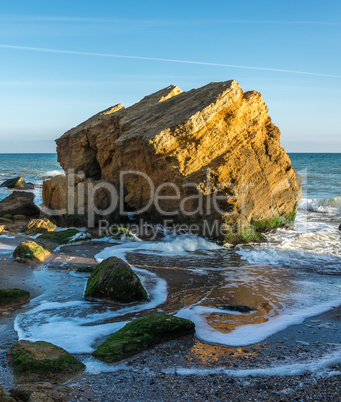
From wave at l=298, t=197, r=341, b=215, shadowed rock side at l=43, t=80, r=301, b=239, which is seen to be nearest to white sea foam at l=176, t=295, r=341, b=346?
shadowed rock side at l=43, t=80, r=301, b=239

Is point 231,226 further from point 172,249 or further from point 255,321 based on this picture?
point 255,321

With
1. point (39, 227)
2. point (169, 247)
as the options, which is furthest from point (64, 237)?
point (169, 247)

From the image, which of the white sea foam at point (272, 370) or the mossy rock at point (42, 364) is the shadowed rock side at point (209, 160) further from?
the white sea foam at point (272, 370)

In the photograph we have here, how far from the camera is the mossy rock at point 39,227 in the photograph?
1190 cm

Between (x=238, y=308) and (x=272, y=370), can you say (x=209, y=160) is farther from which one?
(x=272, y=370)

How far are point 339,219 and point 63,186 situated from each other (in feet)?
37.7

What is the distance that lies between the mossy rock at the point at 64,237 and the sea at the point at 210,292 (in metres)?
0.84

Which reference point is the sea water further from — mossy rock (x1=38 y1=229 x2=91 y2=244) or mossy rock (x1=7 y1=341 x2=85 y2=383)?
mossy rock (x1=7 y1=341 x2=85 y2=383)

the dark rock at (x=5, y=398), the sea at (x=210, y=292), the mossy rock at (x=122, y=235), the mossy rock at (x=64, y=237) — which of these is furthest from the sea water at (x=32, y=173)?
the dark rock at (x=5, y=398)

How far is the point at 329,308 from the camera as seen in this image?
250 inches

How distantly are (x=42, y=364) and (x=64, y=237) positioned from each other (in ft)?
23.0

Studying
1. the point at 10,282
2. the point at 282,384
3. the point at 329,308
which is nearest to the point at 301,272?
the point at 329,308

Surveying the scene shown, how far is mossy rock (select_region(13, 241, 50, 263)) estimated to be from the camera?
28.7 ft

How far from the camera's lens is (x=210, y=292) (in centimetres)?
715
